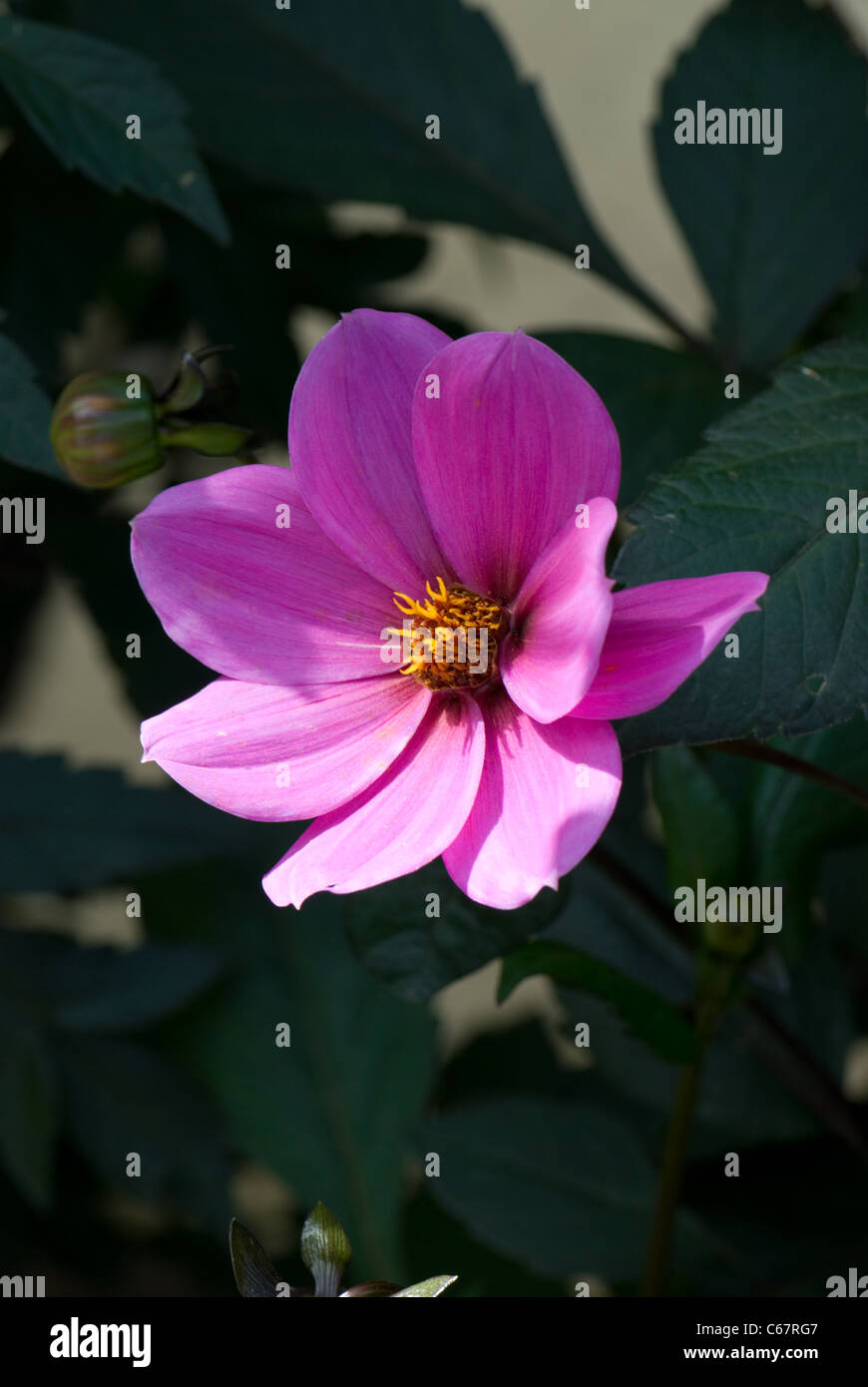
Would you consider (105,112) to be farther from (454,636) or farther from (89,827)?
(89,827)

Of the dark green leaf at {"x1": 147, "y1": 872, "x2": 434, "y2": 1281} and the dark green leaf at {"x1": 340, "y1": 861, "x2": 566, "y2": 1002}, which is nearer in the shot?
the dark green leaf at {"x1": 340, "y1": 861, "x2": 566, "y2": 1002}

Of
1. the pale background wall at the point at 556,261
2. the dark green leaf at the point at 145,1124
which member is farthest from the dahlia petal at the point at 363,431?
the pale background wall at the point at 556,261

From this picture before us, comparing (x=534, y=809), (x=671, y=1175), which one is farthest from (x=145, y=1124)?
(x=534, y=809)

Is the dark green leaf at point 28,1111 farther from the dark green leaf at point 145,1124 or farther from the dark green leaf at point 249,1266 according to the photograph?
the dark green leaf at point 249,1266

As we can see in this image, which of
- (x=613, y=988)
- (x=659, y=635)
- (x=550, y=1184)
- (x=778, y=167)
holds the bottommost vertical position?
(x=550, y=1184)

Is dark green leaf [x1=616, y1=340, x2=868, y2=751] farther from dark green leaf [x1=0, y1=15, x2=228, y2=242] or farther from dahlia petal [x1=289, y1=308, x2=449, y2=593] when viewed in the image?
dark green leaf [x1=0, y1=15, x2=228, y2=242]

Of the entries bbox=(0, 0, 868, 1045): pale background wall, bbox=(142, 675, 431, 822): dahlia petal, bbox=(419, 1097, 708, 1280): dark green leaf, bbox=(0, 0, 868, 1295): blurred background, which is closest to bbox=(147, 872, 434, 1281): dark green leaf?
bbox=(0, 0, 868, 1295): blurred background
